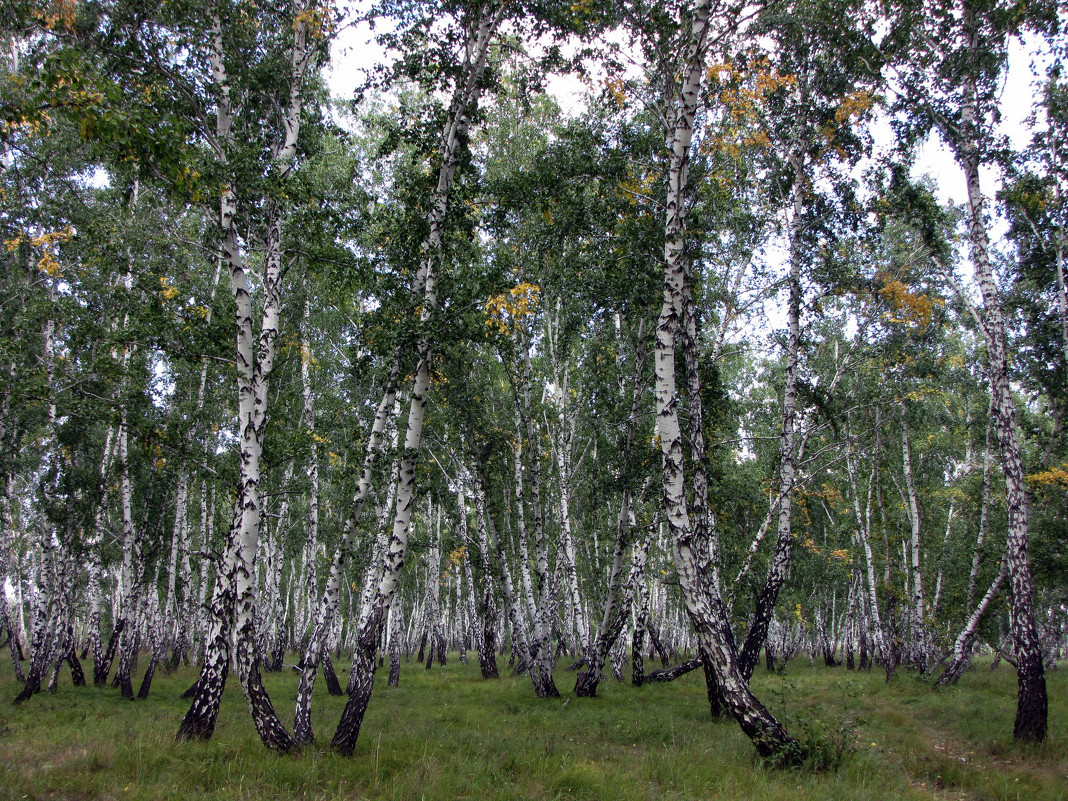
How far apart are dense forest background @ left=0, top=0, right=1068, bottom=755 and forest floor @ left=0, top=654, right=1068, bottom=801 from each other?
2.58 ft

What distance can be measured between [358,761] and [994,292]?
1328 centimetres

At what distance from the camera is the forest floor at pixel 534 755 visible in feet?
22.4

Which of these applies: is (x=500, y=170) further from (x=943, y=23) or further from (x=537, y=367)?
(x=943, y=23)

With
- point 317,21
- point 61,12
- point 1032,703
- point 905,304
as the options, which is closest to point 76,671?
point 61,12

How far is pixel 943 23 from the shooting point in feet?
39.0

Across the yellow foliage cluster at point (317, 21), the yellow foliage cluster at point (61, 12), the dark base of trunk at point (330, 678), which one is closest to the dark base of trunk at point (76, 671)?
the dark base of trunk at point (330, 678)

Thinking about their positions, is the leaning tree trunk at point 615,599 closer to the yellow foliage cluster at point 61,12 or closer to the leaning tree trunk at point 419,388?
the leaning tree trunk at point 419,388

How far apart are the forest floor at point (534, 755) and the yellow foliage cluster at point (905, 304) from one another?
360 inches

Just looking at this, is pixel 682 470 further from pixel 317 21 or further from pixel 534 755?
pixel 317 21

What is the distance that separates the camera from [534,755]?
27.4 feet

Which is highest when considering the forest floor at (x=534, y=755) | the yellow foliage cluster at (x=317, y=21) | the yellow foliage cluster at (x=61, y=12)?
the yellow foliage cluster at (x=317, y=21)

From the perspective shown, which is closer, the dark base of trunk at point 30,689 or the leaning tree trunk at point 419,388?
the leaning tree trunk at point 419,388

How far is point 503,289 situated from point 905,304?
11909 millimetres

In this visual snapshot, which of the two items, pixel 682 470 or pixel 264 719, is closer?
pixel 264 719
